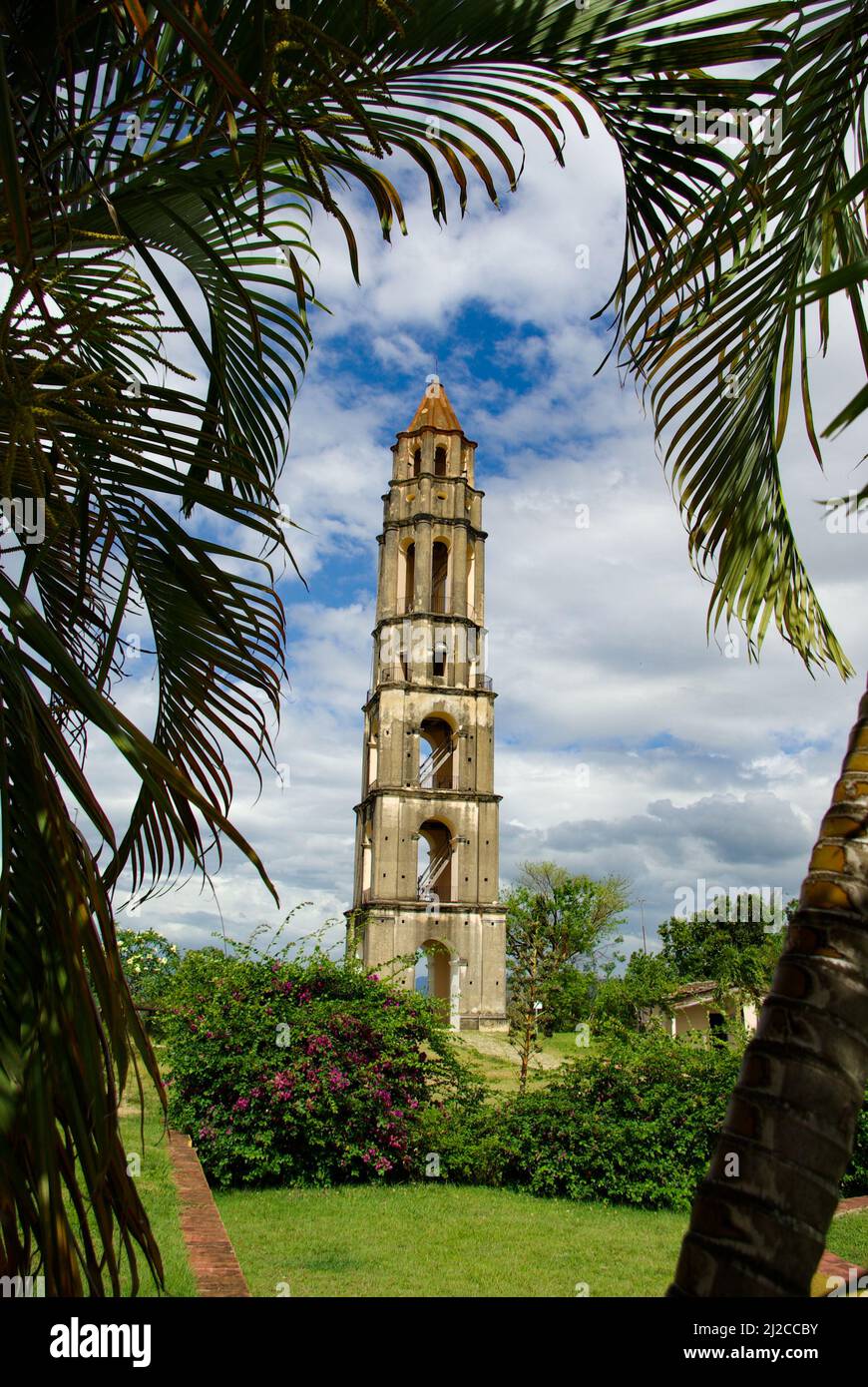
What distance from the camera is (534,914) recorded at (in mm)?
27844

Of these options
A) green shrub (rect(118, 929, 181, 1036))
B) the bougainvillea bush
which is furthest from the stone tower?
the bougainvillea bush

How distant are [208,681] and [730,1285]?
77.0 inches

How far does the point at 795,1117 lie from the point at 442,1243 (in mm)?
6964

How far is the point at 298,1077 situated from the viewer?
32.6 ft

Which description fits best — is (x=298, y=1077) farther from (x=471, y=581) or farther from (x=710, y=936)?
(x=710, y=936)

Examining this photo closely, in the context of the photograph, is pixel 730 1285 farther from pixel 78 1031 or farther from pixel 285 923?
pixel 285 923

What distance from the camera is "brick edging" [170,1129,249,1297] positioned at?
5035mm

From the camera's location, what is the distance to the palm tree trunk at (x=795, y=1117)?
1.36m

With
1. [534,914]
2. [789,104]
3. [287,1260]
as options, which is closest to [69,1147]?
[789,104]

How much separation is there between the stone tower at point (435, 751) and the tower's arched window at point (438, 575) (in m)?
0.05

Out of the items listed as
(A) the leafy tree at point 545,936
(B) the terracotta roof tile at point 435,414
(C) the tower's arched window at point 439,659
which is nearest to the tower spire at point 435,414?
(B) the terracotta roof tile at point 435,414

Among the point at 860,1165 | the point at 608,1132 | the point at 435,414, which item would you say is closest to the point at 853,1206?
the point at 860,1165

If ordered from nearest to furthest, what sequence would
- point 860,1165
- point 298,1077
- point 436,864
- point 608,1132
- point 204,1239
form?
point 204,1239, point 298,1077, point 608,1132, point 860,1165, point 436,864

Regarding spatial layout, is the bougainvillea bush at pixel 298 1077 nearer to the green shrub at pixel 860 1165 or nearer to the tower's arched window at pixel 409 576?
the green shrub at pixel 860 1165
